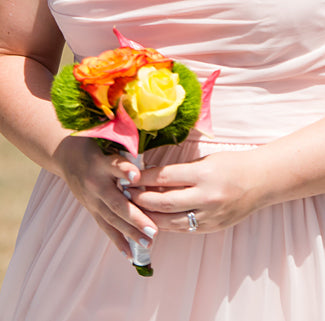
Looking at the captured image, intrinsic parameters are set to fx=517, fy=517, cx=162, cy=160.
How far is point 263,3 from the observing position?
42.8 inches

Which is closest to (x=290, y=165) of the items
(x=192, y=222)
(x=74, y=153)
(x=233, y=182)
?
(x=233, y=182)

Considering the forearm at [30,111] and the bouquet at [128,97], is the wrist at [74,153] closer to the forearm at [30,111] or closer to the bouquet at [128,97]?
the forearm at [30,111]

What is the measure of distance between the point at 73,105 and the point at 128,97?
0.10 metres

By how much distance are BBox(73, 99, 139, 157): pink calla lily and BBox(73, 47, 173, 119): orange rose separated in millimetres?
15

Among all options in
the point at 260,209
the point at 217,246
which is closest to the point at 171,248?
the point at 217,246

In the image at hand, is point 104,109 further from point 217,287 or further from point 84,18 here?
point 217,287

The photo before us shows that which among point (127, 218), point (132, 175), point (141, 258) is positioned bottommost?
point (141, 258)

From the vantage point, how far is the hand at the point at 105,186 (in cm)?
100

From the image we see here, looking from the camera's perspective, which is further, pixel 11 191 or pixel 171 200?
pixel 11 191

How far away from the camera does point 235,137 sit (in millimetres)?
1163

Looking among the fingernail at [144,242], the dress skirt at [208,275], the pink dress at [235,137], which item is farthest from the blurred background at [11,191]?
the fingernail at [144,242]

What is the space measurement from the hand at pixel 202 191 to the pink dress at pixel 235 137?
137mm

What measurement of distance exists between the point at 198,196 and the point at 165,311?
339 millimetres

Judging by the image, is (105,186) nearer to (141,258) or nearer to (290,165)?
(141,258)
